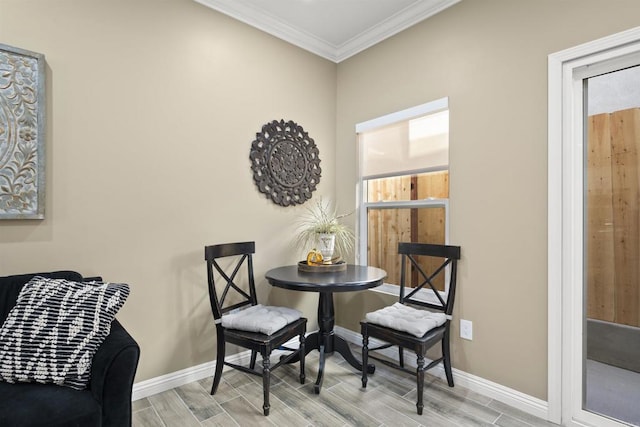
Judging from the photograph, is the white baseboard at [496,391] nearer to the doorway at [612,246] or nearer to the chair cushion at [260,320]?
the doorway at [612,246]

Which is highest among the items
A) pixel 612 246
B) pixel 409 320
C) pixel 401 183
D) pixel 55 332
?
pixel 401 183

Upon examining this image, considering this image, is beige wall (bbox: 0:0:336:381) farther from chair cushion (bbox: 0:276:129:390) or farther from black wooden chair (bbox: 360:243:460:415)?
black wooden chair (bbox: 360:243:460:415)

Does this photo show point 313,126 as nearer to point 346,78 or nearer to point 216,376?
point 346,78

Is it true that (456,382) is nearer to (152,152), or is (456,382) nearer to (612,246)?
(612,246)

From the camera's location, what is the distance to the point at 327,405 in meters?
2.14

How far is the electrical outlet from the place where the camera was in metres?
2.35

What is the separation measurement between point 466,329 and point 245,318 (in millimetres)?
1480

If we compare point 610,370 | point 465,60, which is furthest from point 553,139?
point 610,370

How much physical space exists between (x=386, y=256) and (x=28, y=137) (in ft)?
8.49

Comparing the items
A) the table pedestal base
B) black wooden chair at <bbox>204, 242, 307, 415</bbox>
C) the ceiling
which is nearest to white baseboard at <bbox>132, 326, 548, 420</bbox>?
black wooden chair at <bbox>204, 242, 307, 415</bbox>

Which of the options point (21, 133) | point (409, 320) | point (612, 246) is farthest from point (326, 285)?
point (21, 133)

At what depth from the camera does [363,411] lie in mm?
2078

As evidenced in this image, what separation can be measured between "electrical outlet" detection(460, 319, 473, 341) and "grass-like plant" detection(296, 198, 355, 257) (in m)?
1.19

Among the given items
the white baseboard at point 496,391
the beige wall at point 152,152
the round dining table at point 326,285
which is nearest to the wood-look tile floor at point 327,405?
the white baseboard at point 496,391
